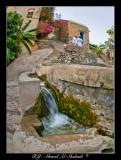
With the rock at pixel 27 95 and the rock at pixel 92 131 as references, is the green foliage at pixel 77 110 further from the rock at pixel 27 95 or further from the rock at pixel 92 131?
the rock at pixel 27 95

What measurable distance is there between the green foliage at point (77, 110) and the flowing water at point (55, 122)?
0.37ft

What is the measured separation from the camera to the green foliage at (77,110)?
2.82 meters

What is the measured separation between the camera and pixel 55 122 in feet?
10.3

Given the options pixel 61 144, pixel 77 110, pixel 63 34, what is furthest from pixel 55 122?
pixel 63 34

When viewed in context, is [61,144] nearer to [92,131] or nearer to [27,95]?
[92,131]

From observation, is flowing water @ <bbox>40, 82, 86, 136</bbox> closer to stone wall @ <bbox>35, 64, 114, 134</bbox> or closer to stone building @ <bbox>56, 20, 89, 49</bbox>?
stone wall @ <bbox>35, 64, 114, 134</bbox>

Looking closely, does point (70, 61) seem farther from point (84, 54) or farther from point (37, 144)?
point (37, 144)

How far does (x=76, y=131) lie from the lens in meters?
2.70

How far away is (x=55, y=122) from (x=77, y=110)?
61 centimetres

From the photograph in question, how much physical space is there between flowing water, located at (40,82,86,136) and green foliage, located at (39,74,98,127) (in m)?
0.11

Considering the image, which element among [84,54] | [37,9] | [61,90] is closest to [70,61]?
[84,54]

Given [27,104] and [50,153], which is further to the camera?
[27,104]

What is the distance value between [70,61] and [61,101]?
14.3 feet

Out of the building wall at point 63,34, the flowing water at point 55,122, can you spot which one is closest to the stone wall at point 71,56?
the flowing water at point 55,122
